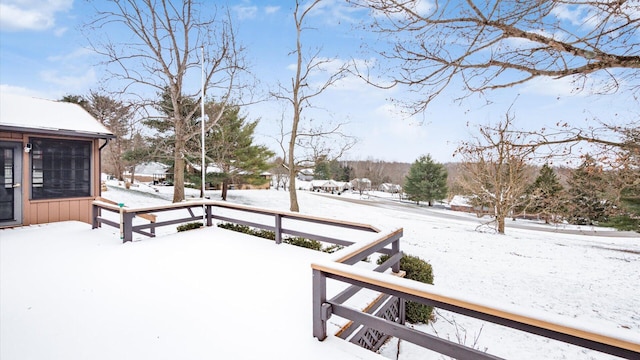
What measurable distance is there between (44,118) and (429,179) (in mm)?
32832

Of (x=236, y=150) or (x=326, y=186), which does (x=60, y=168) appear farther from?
(x=326, y=186)

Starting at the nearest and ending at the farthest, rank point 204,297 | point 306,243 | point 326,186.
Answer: point 204,297
point 306,243
point 326,186

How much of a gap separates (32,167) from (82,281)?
5.10 m

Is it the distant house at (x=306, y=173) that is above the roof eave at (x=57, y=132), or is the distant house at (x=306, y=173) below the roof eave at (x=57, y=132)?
below

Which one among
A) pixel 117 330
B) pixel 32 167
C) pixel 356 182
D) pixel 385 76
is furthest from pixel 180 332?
pixel 356 182

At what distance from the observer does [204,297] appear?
3.27m

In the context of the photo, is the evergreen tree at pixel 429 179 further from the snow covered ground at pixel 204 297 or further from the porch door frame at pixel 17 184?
the porch door frame at pixel 17 184

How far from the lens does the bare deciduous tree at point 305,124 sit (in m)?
13.4

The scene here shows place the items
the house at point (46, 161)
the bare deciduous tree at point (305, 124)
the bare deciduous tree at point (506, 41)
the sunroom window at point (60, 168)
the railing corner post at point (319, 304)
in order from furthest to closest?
the bare deciduous tree at point (305, 124) < the sunroom window at point (60, 168) < the house at point (46, 161) < the bare deciduous tree at point (506, 41) < the railing corner post at point (319, 304)

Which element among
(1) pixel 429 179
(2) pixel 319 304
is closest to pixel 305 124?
(2) pixel 319 304

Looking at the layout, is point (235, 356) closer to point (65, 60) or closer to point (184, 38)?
point (184, 38)

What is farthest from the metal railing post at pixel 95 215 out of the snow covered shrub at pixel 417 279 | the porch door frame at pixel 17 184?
the snow covered shrub at pixel 417 279

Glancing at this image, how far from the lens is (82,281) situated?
372 centimetres

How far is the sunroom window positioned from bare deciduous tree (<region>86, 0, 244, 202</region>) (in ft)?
14.8
